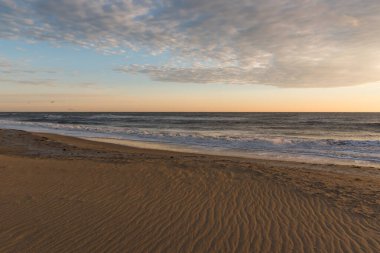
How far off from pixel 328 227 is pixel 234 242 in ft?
7.10

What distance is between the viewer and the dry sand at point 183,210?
5113mm

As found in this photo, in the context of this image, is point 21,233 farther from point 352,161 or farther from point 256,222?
point 352,161

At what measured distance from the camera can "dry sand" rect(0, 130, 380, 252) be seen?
16.8 ft

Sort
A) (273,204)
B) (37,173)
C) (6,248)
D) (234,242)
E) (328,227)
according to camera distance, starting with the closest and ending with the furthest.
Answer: (6,248) < (234,242) < (328,227) < (273,204) < (37,173)

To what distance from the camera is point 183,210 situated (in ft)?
21.9

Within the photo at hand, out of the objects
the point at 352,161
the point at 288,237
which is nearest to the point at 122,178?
the point at 288,237

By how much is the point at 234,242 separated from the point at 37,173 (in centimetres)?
723

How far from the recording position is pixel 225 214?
6.44 m

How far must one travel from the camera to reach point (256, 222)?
19.8ft

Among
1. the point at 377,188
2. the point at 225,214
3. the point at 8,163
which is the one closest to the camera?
the point at 225,214

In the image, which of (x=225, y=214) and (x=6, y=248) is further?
(x=225, y=214)

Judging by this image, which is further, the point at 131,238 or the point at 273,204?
the point at 273,204

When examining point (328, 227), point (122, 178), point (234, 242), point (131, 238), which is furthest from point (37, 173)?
point (328, 227)

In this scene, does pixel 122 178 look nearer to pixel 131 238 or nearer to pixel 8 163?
pixel 131 238
